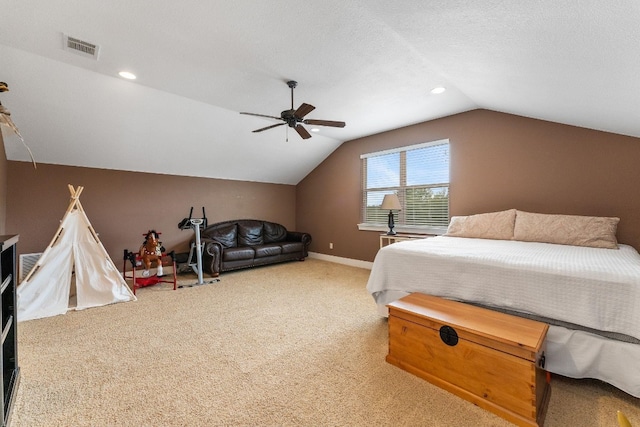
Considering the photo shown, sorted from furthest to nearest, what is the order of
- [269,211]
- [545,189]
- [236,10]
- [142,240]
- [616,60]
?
1. [269,211]
2. [142,240]
3. [545,189]
4. [236,10]
5. [616,60]

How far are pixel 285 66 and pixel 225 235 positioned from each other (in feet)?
12.0

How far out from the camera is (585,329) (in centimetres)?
177

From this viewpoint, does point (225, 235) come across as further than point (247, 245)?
No

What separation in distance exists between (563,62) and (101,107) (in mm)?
4736

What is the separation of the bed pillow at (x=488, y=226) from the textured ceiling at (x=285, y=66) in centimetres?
127

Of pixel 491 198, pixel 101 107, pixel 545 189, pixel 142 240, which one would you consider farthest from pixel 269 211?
pixel 545 189

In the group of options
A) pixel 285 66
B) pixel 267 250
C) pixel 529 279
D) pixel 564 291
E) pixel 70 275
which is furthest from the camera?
pixel 267 250

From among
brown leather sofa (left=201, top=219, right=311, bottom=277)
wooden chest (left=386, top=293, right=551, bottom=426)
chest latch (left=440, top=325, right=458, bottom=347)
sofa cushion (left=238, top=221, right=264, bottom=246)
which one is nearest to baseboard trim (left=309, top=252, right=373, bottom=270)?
brown leather sofa (left=201, top=219, right=311, bottom=277)

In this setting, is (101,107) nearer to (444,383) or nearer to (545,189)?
(444,383)

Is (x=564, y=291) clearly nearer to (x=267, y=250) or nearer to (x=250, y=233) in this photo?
(x=267, y=250)

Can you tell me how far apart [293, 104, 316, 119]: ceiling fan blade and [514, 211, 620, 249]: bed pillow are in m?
2.77

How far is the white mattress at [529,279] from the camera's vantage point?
165 centimetres

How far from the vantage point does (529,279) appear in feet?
6.25

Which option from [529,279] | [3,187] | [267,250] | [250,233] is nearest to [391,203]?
[267,250]
